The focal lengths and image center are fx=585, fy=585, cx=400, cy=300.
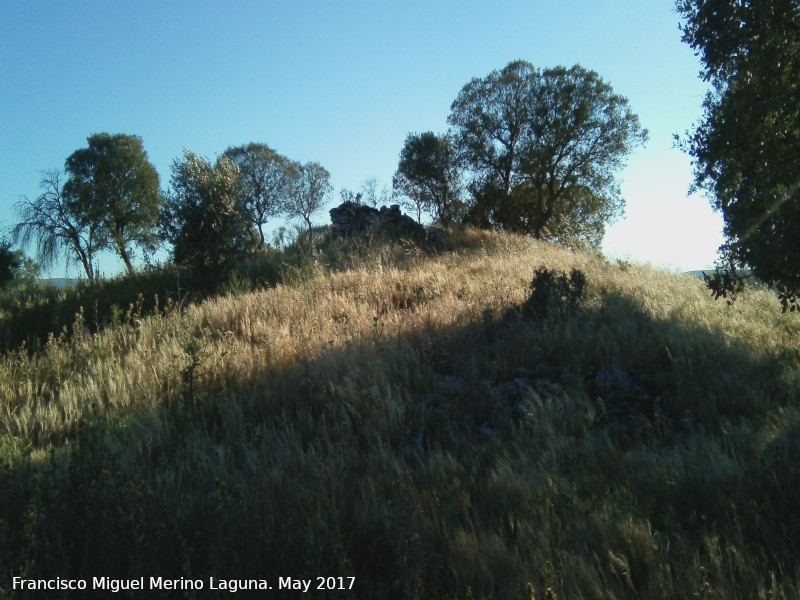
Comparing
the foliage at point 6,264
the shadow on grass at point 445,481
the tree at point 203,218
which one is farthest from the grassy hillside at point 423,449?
the foliage at point 6,264

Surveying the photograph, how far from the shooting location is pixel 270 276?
14.5 metres

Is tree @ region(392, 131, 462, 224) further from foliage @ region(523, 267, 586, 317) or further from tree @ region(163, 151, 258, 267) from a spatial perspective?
foliage @ region(523, 267, 586, 317)

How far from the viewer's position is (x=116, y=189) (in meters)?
30.7

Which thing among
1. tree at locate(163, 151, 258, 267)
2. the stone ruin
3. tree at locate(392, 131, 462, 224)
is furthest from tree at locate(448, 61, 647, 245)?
tree at locate(163, 151, 258, 267)

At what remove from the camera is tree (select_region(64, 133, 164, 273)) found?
29.8 meters

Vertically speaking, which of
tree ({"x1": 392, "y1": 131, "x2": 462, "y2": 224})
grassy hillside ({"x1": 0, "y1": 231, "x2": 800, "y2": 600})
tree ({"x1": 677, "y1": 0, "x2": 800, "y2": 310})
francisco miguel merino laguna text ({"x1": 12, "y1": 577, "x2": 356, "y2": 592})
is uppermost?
tree ({"x1": 392, "y1": 131, "x2": 462, "y2": 224})

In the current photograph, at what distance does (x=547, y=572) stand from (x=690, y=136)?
723cm

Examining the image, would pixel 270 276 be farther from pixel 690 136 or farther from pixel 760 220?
pixel 760 220

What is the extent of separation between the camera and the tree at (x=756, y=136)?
6.80 metres

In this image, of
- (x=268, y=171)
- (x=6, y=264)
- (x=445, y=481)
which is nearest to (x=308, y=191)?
(x=268, y=171)

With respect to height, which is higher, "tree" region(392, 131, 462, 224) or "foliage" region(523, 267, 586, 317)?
"tree" region(392, 131, 462, 224)

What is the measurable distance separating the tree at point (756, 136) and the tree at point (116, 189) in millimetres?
27419

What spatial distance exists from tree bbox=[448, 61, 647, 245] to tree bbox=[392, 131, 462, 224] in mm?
797

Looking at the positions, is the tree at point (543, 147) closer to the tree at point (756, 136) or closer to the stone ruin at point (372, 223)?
the stone ruin at point (372, 223)
